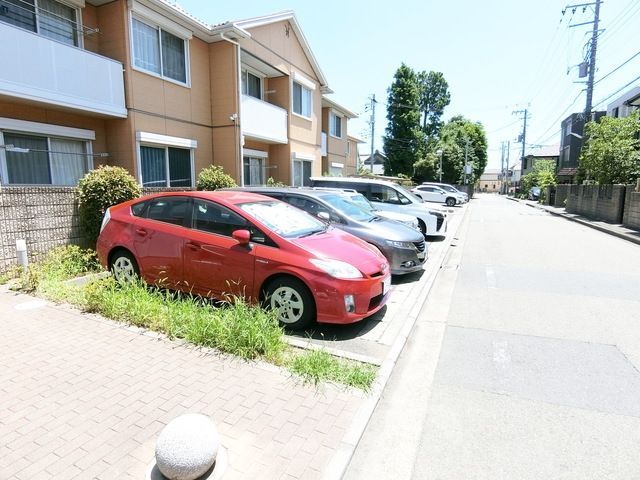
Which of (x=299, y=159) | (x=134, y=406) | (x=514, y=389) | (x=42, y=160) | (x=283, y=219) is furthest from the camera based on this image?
(x=299, y=159)

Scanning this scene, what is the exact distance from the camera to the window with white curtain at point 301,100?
17.2m

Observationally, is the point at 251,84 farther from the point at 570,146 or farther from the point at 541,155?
the point at 541,155

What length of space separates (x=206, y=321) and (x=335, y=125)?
2183 centimetres

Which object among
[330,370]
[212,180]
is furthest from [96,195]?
[330,370]

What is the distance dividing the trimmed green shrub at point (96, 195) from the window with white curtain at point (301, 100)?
11.2m

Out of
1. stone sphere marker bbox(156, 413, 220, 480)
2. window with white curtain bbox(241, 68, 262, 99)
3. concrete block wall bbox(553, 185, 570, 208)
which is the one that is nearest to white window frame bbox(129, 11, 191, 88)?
window with white curtain bbox(241, 68, 262, 99)

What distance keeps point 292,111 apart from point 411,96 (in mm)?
29293

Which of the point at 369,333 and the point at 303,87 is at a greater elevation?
the point at 303,87

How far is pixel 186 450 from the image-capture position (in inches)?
87.4

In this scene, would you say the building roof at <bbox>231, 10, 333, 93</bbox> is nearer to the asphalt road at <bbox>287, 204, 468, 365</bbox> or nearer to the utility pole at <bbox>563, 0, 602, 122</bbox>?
the asphalt road at <bbox>287, 204, 468, 365</bbox>

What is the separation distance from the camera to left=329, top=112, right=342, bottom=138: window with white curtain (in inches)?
924

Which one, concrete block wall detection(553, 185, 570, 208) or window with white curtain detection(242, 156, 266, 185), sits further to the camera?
concrete block wall detection(553, 185, 570, 208)

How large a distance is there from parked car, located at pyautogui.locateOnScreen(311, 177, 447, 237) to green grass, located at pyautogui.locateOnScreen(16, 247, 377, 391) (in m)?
7.64

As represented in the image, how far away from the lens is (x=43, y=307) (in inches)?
193
